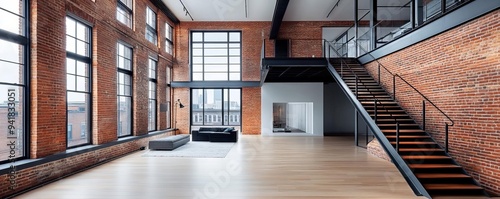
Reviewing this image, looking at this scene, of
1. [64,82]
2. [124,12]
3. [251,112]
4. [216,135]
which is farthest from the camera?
[251,112]

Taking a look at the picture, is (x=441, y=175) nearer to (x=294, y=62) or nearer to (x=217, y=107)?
→ (x=294, y=62)

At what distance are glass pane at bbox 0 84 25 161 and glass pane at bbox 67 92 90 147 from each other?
1.22m

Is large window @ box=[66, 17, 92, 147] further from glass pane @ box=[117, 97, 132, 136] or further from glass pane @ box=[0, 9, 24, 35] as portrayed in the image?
glass pane @ box=[117, 97, 132, 136]

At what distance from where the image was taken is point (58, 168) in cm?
518

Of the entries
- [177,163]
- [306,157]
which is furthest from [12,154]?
[306,157]

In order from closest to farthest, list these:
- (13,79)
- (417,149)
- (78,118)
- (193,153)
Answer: (13,79) → (417,149) → (78,118) → (193,153)

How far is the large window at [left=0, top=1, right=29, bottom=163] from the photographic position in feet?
14.4

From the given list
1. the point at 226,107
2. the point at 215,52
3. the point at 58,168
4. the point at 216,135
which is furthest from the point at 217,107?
the point at 58,168

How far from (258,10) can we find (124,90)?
683 cm

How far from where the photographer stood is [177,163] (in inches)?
260

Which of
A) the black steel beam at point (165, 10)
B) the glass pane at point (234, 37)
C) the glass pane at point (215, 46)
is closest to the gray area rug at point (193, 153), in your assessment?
the black steel beam at point (165, 10)

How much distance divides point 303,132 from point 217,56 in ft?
19.7

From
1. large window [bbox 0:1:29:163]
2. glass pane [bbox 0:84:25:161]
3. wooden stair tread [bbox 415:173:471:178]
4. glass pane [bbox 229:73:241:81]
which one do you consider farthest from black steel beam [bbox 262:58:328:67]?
glass pane [bbox 0:84:25:161]

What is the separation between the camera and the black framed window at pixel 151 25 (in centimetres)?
1032
